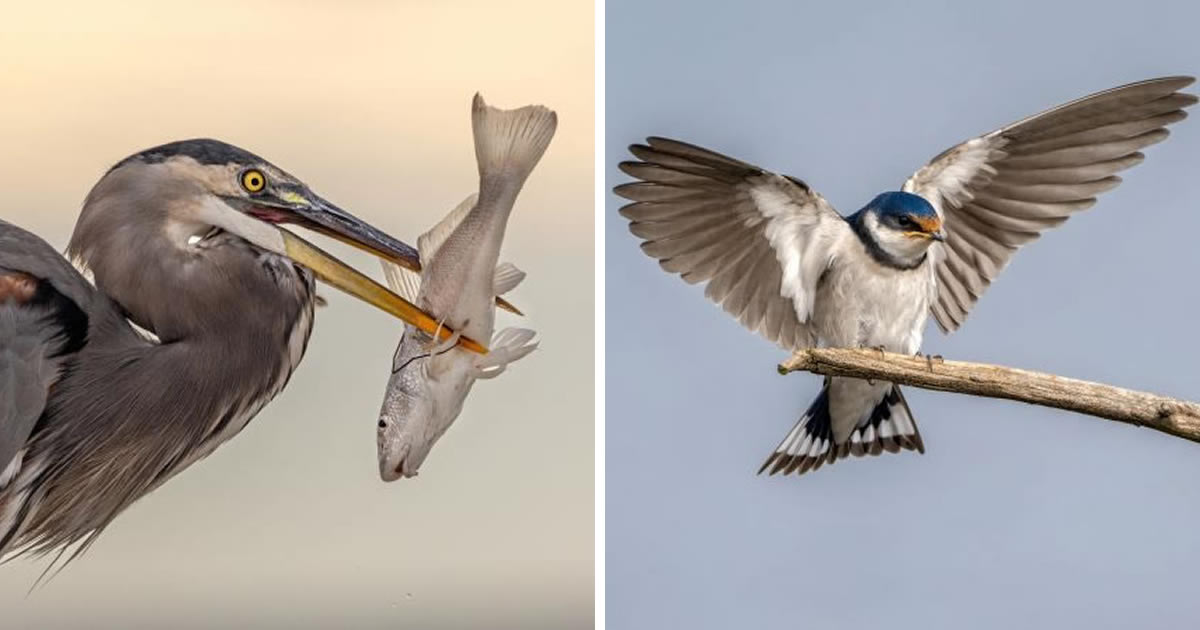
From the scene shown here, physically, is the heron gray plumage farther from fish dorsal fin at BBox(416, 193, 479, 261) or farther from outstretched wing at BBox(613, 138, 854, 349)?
fish dorsal fin at BBox(416, 193, 479, 261)

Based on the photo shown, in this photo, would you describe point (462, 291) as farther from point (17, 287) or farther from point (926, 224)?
point (926, 224)

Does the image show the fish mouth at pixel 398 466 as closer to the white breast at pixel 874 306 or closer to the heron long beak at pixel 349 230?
the heron long beak at pixel 349 230

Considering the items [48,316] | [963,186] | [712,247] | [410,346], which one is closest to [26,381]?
[48,316]

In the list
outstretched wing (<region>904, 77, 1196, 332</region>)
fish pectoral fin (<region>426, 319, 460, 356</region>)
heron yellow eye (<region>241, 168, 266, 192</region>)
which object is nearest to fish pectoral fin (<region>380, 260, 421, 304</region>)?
fish pectoral fin (<region>426, 319, 460, 356</region>)

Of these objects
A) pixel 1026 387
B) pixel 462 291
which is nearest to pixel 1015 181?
pixel 1026 387

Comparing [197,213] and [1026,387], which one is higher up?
[197,213]

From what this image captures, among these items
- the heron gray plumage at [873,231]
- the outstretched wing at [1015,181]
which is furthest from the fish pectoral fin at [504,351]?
the outstretched wing at [1015,181]

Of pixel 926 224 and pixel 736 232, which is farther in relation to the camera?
pixel 736 232
